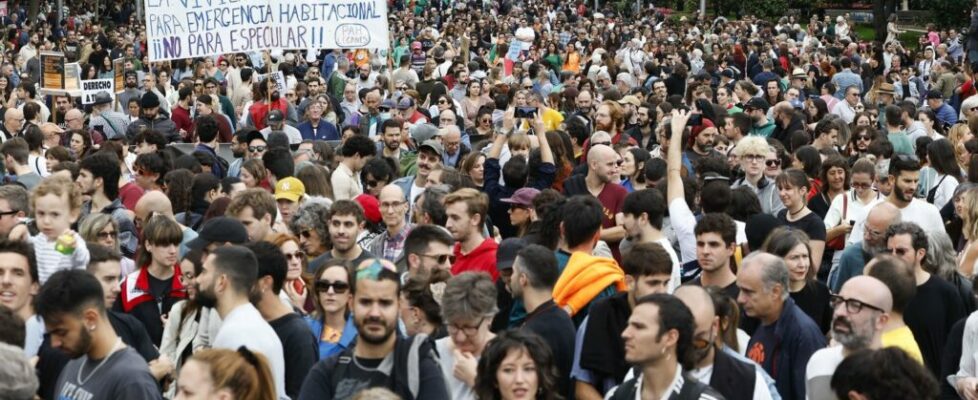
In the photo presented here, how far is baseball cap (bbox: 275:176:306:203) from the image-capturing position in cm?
1042

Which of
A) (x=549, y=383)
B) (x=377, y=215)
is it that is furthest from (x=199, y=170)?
(x=549, y=383)

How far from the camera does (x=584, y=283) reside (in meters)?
7.34

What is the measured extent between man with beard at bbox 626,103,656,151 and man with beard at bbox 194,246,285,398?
8786 mm

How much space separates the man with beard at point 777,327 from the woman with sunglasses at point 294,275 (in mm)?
2351

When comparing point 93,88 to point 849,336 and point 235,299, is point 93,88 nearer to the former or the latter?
point 235,299

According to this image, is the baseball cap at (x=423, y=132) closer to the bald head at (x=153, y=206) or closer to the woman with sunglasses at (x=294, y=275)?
the bald head at (x=153, y=206)

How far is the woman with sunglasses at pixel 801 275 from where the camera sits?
7.74 meters

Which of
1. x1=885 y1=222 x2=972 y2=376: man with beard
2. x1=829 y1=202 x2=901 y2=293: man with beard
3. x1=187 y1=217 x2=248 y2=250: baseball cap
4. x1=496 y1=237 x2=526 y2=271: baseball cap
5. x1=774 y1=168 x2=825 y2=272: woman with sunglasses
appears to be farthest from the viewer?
x1=774 y1=168 x2=825 y2=272: woman with sunglasses

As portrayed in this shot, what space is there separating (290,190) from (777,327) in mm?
4481

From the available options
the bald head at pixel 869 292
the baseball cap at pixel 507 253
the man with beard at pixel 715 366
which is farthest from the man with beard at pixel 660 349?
the baseball cap at pixel 507 253

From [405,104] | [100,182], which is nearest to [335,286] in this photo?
[100,182]

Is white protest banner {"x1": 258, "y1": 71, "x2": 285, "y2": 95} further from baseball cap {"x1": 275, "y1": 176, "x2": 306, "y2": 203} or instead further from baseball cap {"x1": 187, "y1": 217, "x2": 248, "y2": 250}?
→ baseball cap {"x1": 187, "y1": 217, "x2": 248, "y2": 250}

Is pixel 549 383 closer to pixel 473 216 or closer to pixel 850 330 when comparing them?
pixel 850 330

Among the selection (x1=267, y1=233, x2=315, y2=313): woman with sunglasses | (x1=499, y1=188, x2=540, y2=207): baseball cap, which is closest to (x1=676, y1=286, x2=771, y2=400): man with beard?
(x1=267, y1=233, x2=315, y2=313): woman with sunglasses
